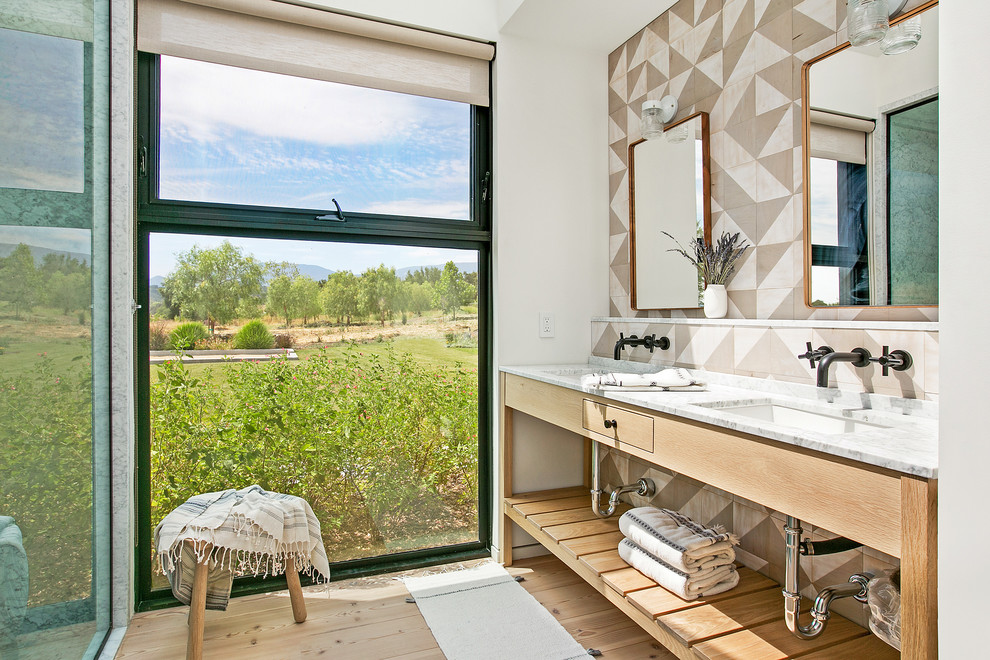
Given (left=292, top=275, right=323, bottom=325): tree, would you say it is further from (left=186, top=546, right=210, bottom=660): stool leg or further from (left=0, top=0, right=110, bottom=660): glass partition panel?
(left=186, top=546, right=210, bottom=660): stool leg

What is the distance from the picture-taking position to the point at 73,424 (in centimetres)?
166

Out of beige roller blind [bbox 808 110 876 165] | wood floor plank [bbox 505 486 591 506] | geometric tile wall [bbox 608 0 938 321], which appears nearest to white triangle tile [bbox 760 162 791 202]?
geometric tile wall [bbox 608 0 938 321]

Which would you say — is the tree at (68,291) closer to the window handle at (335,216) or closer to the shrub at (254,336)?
the shrub at (254,336)

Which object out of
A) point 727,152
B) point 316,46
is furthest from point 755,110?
→ point 316,46

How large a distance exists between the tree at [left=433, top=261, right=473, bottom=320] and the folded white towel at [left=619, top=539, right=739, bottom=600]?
130 centimetres

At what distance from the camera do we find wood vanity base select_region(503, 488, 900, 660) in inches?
56.1

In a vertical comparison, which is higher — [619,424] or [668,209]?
[668,209]

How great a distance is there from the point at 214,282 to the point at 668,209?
5.97ft

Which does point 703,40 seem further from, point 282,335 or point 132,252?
point 132,252

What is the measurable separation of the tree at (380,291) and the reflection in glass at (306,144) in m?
0.27

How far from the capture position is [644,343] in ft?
7.91

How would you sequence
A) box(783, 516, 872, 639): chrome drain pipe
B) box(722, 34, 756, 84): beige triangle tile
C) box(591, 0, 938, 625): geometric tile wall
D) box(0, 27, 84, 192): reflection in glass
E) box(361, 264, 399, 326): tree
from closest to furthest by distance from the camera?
box(0, 27, 84, 192): reflection in glass < box(783, 516, 872, 639): chrome drain pipe < box(591, 0, 938, 625): geometric tile wall < box(722, 34, 756, 84): beige triangle tile < box(361, 264, 399, 326): tree

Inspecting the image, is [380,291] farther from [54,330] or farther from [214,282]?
[54,330]

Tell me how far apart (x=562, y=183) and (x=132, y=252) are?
1.77 meters
